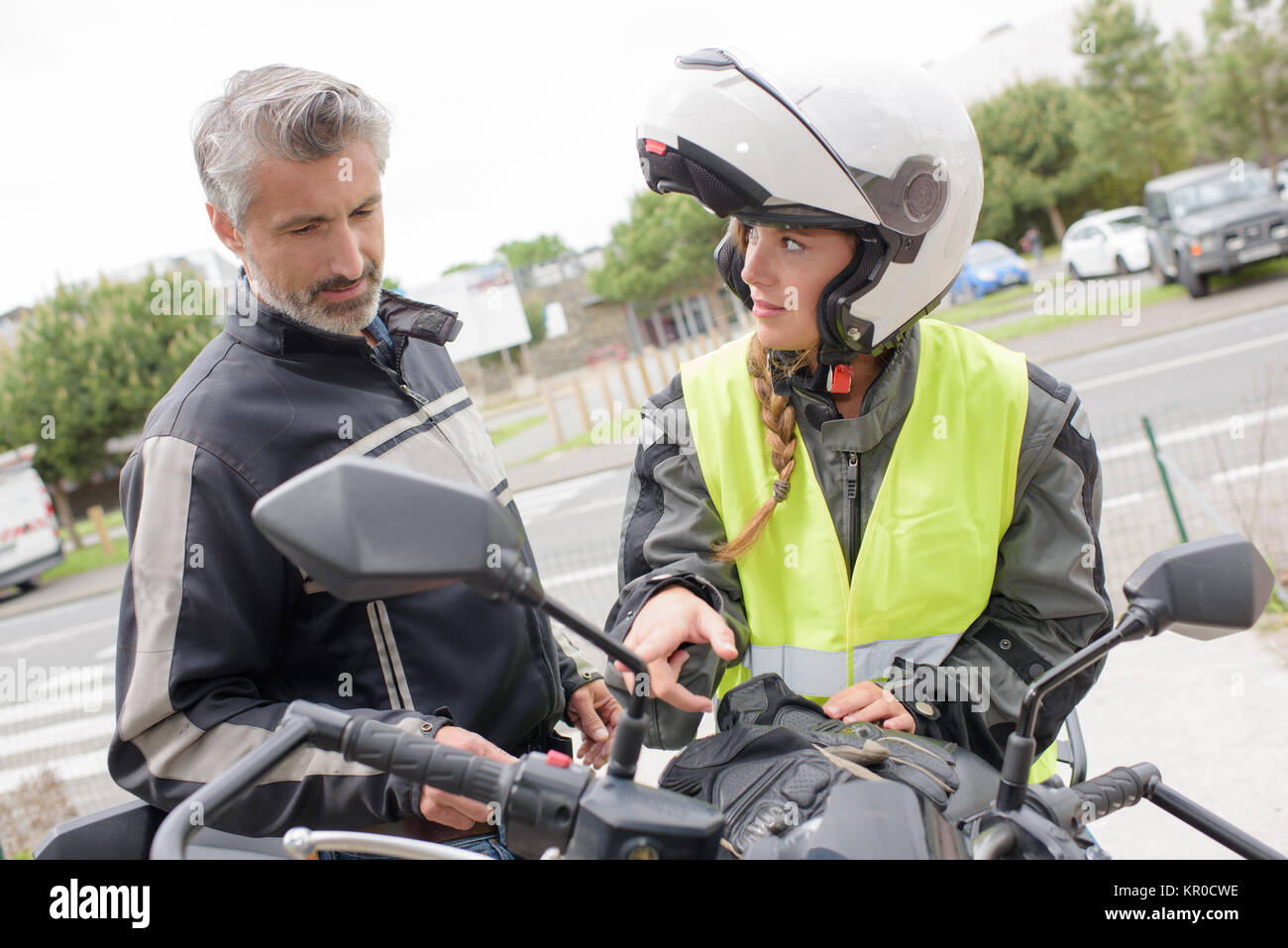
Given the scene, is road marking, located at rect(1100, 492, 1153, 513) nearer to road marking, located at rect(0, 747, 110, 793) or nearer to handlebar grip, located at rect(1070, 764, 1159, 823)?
handlebar grip, located at rect(1070, 764, 1159, 823)

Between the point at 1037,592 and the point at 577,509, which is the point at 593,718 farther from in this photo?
the point at 577,509

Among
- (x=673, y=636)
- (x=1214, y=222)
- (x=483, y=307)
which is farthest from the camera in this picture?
(x=483, y=307)

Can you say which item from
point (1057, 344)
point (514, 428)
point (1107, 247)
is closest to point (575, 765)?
point (1057, 344)

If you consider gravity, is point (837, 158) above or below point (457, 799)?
above

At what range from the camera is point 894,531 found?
1824 mm

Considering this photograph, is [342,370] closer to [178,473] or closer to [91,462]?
[178,473]

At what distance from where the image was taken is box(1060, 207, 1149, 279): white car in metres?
19.6

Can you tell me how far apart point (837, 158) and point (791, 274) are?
0.22 m

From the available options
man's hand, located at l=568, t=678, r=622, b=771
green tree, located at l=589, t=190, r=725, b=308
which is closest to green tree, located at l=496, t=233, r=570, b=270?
green tree, located at l=589, t=190, r=725, b=308

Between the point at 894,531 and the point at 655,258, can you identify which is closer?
the point at 894,531

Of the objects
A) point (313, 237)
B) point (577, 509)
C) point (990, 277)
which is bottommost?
point (577, 509)

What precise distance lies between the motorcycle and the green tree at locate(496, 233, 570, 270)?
83.6 metres

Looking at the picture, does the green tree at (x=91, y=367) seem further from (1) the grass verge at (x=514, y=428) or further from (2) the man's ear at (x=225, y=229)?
(2) the man's ear at (x=225, y=229)
